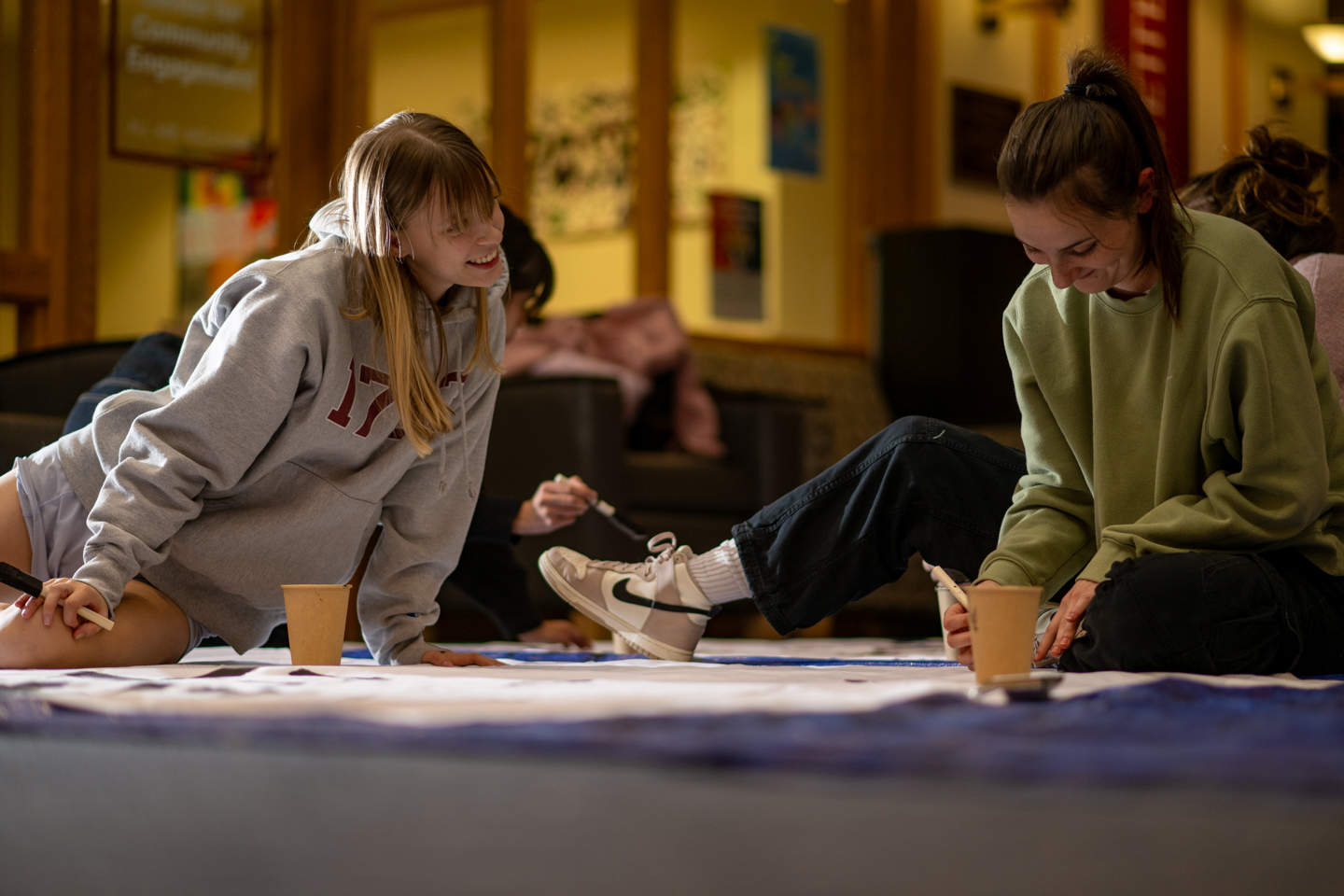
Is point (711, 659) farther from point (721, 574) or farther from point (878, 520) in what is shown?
point (878, 520)

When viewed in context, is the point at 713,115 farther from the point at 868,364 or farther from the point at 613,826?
the point at 613,826

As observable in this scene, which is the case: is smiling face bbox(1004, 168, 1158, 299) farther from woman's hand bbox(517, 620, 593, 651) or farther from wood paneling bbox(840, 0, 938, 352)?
wood paneling bbox(840, 0, 938, 352)

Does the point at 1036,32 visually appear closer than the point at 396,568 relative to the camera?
No

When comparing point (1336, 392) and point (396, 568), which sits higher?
point (1336, 392)

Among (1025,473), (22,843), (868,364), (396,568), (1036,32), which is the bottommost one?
(22,843)

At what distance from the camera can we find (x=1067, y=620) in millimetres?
1344

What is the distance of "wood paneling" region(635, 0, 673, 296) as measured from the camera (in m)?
4.59

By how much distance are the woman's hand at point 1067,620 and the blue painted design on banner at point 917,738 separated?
406 millimetres

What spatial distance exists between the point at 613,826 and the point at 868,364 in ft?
14.4

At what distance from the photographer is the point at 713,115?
522 centimetres

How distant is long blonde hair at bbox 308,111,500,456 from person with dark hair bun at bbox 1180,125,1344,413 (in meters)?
0.94

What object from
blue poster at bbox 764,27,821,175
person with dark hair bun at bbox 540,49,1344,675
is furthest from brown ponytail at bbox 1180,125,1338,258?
blue poster at bbox 764,27,821,175

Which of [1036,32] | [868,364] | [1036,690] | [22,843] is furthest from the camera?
[1036,32]

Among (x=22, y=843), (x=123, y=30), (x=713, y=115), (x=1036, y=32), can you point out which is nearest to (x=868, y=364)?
(x=713, y=115)
